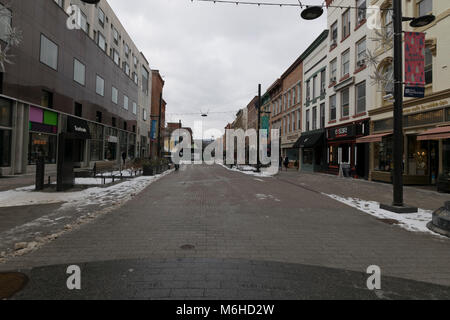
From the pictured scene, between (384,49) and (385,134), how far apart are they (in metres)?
5.74

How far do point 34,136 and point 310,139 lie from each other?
2335cm

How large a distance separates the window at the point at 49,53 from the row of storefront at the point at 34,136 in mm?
3337

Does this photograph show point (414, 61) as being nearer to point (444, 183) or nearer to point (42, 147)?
point (444, 183)

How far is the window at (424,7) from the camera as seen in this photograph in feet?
44.8

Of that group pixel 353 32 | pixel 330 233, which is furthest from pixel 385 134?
pixel 330 233

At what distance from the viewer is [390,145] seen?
16250 millimetres

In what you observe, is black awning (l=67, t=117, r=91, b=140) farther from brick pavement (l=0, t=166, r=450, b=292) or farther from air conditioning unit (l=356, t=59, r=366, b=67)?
air conditioning unit (l=356, t=59, r=366, b=67)

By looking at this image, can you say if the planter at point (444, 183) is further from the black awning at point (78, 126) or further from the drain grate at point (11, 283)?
the black awning at point (78, 126)

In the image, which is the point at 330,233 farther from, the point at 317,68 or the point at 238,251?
the point at 317,68

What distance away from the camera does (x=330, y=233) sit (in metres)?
5.30

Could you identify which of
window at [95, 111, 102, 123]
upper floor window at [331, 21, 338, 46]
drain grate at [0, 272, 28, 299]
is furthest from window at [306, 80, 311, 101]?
drain grate at [0, 272, 28, 299]

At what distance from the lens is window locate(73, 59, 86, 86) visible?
865 inches

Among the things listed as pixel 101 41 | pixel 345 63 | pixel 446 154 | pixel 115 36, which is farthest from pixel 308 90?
pixel 115 36

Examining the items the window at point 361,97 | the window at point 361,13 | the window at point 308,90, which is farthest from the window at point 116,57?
the window at point 361,97
